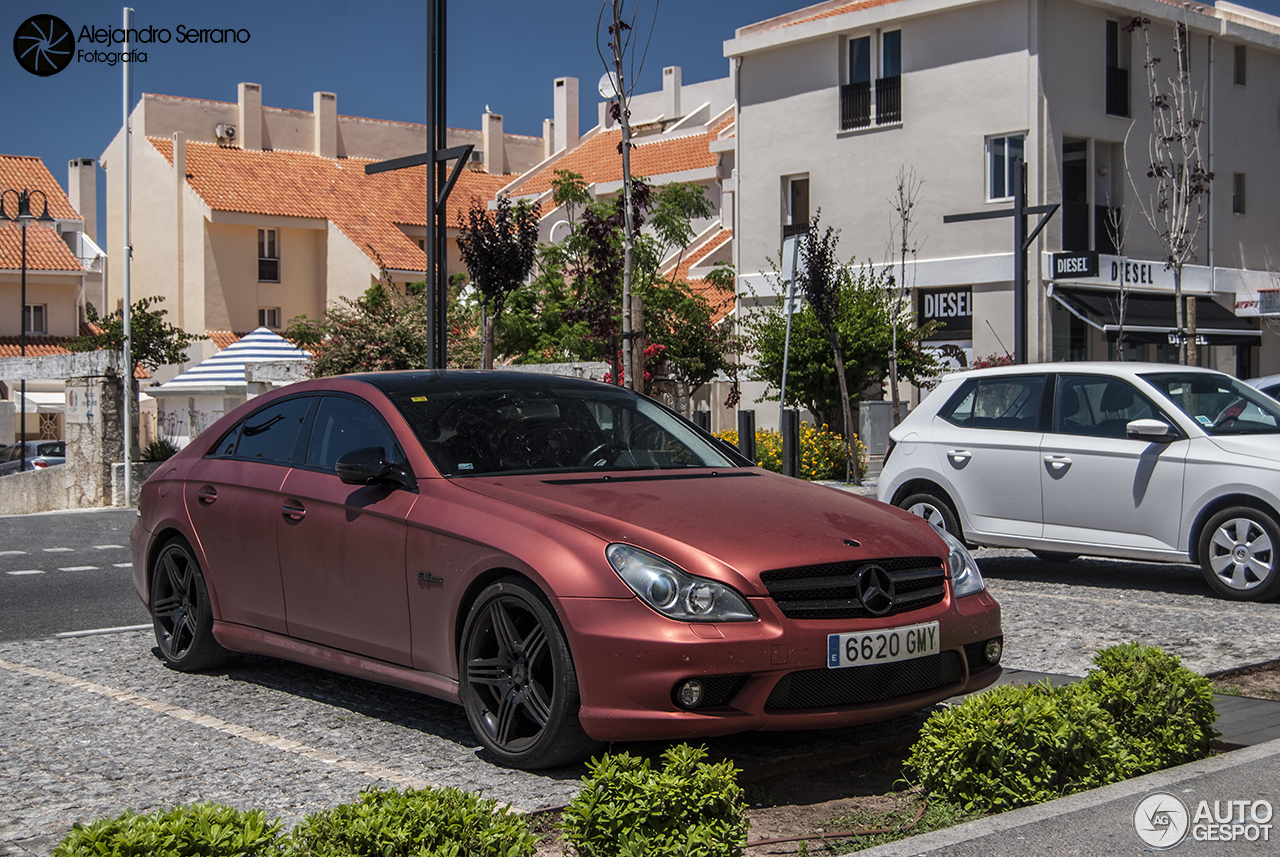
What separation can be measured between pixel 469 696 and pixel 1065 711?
213 centimetres

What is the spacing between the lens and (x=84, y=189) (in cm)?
7031

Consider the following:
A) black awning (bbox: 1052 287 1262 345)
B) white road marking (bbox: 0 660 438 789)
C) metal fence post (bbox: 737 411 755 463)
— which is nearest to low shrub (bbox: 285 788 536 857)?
white road marking (bbox: 0 660 438 789)

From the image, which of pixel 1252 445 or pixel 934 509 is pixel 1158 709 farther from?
pixel 934 509

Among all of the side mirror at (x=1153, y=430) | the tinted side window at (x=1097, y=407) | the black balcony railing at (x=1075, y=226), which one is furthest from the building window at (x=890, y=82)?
the side mirror at (x=1153, y=430)

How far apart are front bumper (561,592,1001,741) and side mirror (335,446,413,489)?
4.10 feet

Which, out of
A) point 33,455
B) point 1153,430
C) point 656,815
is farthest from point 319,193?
point 656,815

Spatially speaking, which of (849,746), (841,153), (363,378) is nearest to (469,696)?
(849,746)

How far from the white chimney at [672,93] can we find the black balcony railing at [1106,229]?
1059 inches

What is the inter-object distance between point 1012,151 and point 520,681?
2811cm

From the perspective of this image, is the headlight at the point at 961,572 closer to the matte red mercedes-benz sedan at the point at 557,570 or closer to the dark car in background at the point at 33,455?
the matte red mercedes-benz sedan at the point at 557,570

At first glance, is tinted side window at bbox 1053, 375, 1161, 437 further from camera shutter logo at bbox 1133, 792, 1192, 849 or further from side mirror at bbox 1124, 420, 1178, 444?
camera shutter logo at bbox 1133, 792, 1192, 849

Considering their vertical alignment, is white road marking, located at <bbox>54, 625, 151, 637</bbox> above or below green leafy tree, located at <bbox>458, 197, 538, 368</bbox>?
below

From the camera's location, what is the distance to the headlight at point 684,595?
464 cm

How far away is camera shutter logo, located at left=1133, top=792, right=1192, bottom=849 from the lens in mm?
3971
